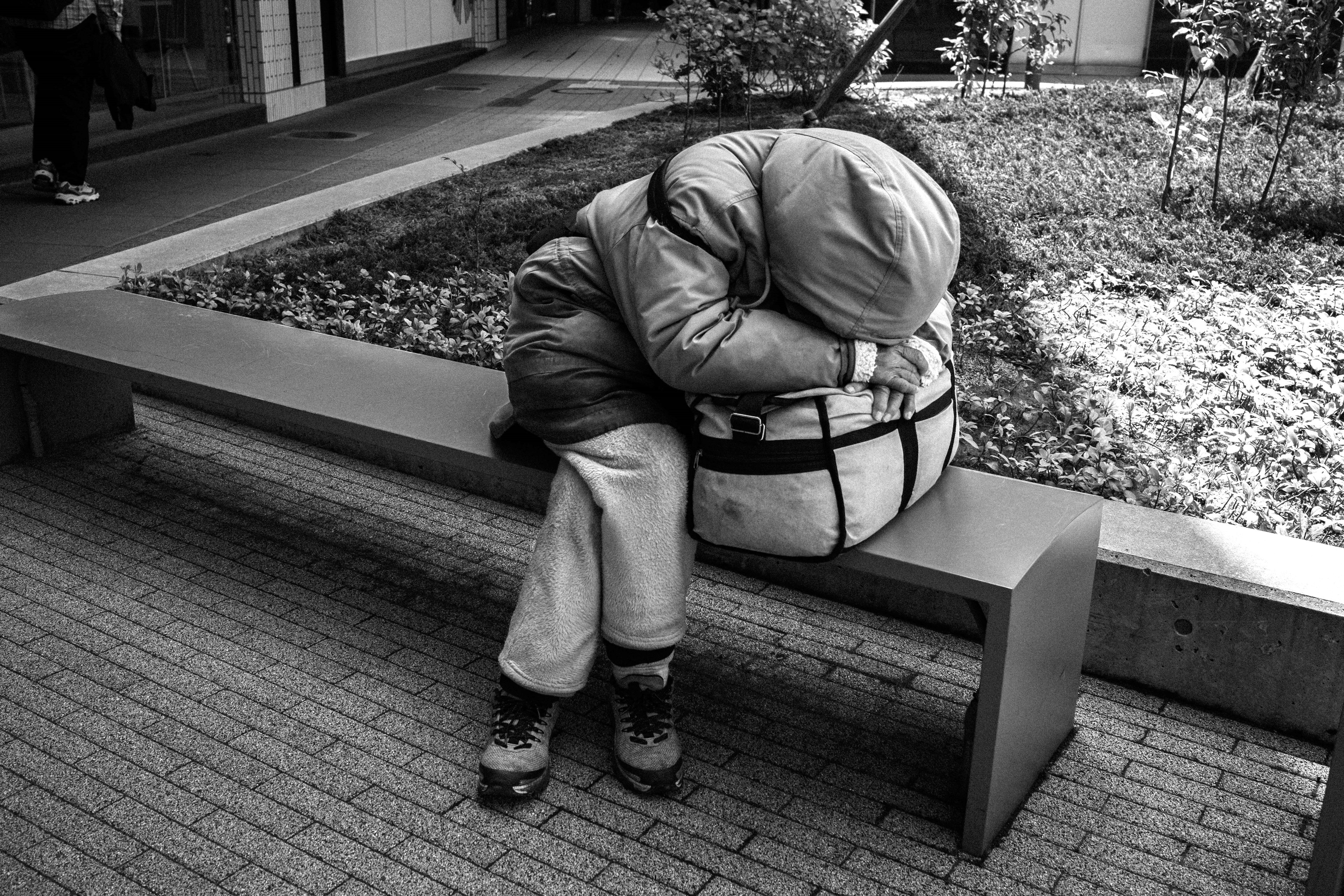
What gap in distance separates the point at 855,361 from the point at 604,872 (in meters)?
1.14

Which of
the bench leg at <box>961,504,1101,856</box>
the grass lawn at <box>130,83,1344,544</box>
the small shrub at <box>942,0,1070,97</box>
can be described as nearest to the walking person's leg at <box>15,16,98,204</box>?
the grass lawn at <box>130,83,1344,544</box>

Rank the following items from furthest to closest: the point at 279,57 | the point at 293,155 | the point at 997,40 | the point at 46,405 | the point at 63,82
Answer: the point at 997,40
the point at 279,57
the point at 293,155
the point at 63,82
the point at 46,405

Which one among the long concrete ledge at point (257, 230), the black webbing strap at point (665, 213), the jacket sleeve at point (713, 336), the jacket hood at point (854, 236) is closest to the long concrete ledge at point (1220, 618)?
the jacket sleeve at point (713, 336)

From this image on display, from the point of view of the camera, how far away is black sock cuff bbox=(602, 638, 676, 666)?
113 inches

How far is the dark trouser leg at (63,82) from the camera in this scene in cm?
766

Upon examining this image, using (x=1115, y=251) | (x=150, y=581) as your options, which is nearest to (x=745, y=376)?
(x=150, y=581)

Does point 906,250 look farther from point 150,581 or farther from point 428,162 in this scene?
point 428,162

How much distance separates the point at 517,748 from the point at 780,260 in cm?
121

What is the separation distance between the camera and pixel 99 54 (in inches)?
304

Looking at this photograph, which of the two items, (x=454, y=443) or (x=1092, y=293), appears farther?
(x=1092, y=293)

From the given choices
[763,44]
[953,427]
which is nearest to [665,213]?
[953,427]

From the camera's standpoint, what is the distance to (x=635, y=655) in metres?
2.89

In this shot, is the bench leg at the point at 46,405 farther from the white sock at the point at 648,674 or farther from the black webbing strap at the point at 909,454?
the black webbing strap at the point at 909,454

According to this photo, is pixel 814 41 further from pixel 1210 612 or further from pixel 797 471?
pixel 797 471
